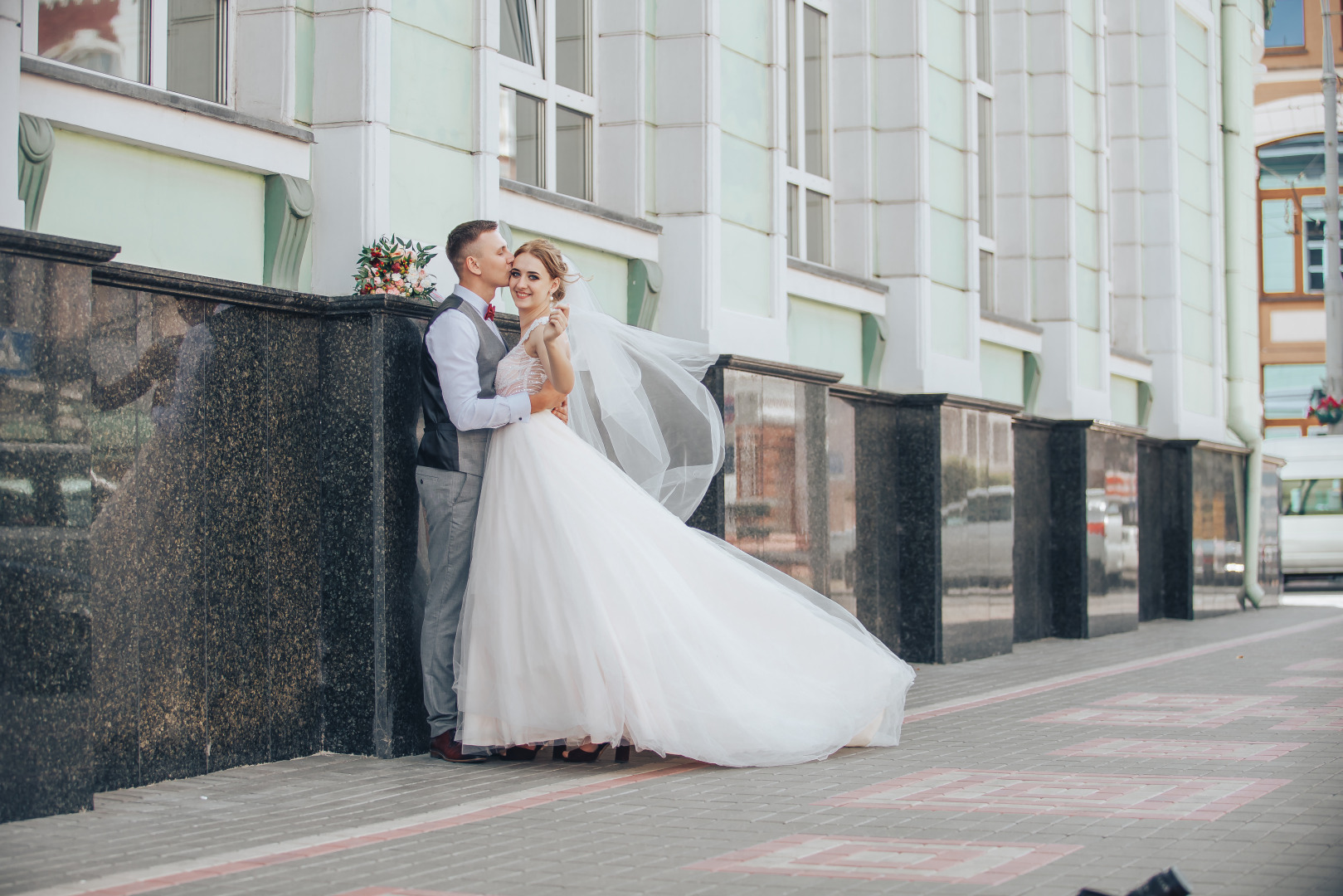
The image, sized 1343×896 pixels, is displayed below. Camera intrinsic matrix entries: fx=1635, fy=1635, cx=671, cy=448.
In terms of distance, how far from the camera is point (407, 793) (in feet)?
22.9

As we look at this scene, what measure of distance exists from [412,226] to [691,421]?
6.15ft

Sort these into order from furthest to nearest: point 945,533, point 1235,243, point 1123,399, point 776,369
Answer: point 1235,243 < point 1123,399 < point 945,533 < point 776,369

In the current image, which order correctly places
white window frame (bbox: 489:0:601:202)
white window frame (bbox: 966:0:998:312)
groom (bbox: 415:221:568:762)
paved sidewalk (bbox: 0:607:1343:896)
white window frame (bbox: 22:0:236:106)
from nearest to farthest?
paved sidewalk (bbox: 0:607:1343:896), white window frame (bbox: 22:0:236:106), groom (bbox: 415:221:568:762), white window frame (bbox: 489:0:601:202), white window frame (bbox: 966:0:998:312)

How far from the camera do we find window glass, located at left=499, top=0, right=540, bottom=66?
10.6 m

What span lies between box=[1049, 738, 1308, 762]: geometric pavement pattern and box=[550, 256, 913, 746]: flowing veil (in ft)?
3.15

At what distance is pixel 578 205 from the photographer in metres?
10.7

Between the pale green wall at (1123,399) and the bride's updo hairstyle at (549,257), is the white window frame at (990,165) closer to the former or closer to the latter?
the pale green wall at (1123,399)

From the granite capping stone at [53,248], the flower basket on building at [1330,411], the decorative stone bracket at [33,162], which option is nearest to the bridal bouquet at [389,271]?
the decorative stone bracket at [33,162]

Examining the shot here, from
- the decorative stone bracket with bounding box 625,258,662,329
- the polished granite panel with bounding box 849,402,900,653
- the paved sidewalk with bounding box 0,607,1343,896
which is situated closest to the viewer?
the paved sidewalk with bounding box 0,607,1343,896

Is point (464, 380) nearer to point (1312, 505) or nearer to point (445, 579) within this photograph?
point (445, 579)

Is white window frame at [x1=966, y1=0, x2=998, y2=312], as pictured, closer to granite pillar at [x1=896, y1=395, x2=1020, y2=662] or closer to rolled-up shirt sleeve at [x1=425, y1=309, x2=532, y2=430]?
Result: granite pillar at [x1=896, y1=395, x2=1020, y2=662]

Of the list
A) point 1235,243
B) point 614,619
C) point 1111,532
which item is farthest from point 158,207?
point 1235,243

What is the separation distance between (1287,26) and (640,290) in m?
40.9

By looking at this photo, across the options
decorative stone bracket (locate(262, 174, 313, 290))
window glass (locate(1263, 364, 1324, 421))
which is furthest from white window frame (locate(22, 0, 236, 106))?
window glass (locate(1263, 364, 1324, 421))
